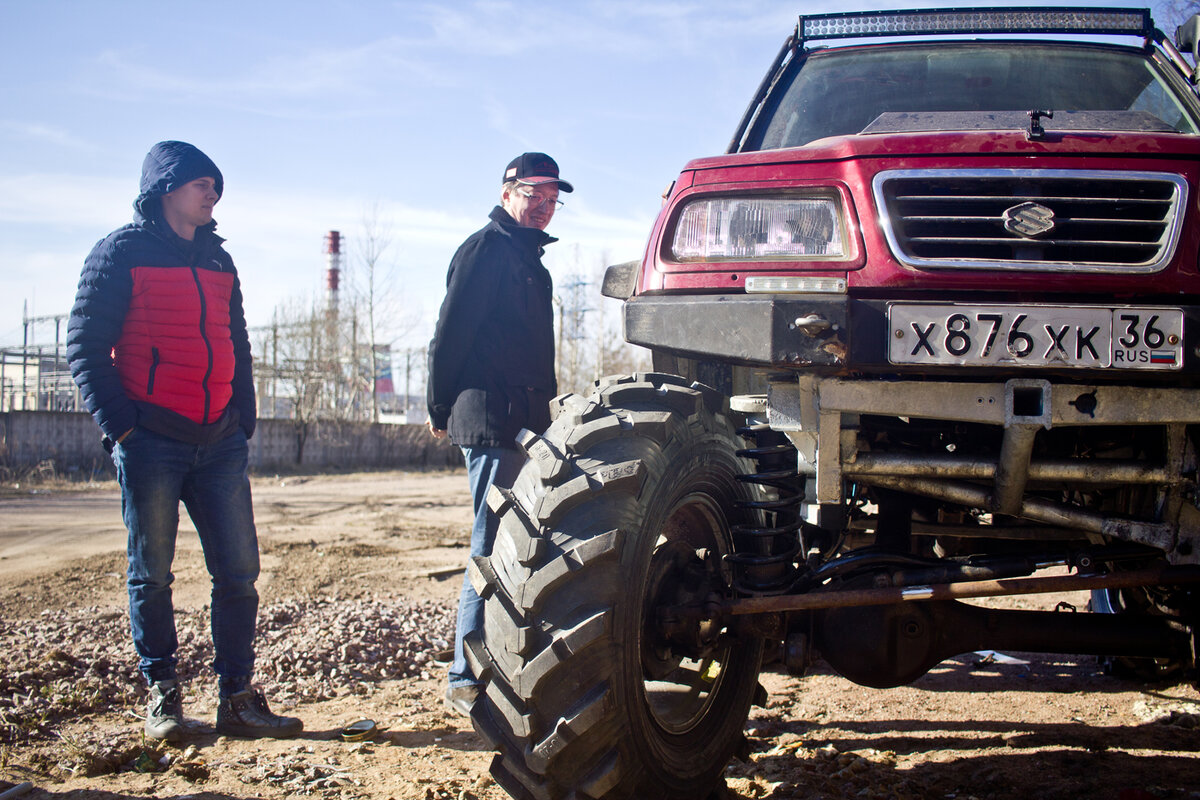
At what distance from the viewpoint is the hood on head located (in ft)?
12.0

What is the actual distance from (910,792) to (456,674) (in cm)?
179

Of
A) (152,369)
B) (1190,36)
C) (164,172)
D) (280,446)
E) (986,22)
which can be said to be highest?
(986,22)

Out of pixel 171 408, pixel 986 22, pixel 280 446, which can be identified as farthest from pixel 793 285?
pixel 280 446

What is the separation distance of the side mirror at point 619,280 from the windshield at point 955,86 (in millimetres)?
895

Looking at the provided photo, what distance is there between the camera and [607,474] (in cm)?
231

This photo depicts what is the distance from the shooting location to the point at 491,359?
3.80m

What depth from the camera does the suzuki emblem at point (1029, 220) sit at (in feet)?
7.53

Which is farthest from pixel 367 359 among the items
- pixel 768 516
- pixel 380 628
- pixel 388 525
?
pixel 768 516

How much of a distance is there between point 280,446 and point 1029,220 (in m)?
21.5

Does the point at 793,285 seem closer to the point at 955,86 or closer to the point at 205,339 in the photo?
the point at 955,86

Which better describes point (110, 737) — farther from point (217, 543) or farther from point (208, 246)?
point (208, 246)

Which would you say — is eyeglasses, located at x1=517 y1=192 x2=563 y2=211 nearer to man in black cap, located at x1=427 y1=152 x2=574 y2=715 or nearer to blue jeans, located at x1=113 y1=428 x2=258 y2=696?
man in black cap, located at x1=427 y1=152 x2=574 y2=715

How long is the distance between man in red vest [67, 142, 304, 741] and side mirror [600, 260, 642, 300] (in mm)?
1678

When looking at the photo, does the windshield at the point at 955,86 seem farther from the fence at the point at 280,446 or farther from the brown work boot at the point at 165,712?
the fence at the point at 280,446
